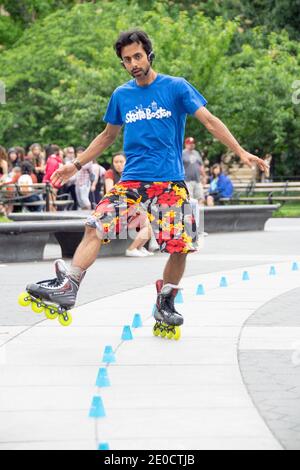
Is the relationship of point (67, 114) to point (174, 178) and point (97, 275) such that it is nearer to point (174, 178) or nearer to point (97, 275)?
point (97, 275)

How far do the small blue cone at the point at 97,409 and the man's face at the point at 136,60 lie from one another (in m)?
2.75

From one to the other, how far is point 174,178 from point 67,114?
1099 inches

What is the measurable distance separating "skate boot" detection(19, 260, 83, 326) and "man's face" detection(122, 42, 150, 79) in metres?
1.35

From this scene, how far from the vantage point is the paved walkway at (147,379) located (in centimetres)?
514

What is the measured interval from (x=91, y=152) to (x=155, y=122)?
610mm

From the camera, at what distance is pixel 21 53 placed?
3869 centimetres

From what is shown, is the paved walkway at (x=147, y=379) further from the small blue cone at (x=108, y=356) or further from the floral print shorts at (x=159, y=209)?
the floral print shorts at (x=159, y=209)

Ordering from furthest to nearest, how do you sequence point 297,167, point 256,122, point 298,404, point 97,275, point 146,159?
1. point 297,167
2. point 256,122
3. point 97,275
4. point 146,159
5. point 298,404

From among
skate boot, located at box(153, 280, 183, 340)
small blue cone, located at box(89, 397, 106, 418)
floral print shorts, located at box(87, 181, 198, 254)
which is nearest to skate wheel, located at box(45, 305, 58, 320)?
floral print shorts, located at box(87, 181, 198, 254)

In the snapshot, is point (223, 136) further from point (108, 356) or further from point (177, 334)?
point (108, 356)

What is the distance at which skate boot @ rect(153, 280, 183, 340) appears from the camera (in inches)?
311

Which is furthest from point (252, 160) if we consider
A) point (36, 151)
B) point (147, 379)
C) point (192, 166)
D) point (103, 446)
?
point (36, 151)

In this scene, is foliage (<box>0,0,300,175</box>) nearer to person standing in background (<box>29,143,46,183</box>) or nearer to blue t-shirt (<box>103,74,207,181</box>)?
person standing in background (<box>29,143,46,183</box>)
